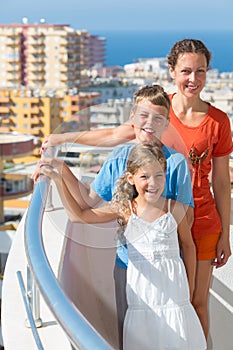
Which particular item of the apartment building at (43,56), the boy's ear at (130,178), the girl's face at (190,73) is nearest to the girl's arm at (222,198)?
the girl's face at (190,73)

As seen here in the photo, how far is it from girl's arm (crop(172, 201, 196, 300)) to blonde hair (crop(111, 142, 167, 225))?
0.26 ft

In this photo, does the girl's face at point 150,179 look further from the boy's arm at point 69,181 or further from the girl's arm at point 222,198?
the girl's arm at point 222,198

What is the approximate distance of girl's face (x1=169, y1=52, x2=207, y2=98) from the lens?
1296 mm

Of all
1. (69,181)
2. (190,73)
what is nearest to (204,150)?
(190,73)

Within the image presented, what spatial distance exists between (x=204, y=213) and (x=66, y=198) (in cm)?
29

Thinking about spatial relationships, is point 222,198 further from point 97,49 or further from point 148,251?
point 97,49

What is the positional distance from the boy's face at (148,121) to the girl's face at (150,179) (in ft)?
0.17

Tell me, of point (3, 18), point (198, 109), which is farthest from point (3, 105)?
point (3, 18)

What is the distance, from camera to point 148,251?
115 centimetres

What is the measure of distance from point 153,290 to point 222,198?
0.98 feet

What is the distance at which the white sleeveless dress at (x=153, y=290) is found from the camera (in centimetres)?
115

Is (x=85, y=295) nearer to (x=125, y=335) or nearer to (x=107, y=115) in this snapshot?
(x=125, y=335)

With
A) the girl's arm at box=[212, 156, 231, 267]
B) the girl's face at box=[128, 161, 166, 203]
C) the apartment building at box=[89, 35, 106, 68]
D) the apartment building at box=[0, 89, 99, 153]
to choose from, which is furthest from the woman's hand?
the apartment building at box=[89, 35, 106, 68]

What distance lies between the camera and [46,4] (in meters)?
110
